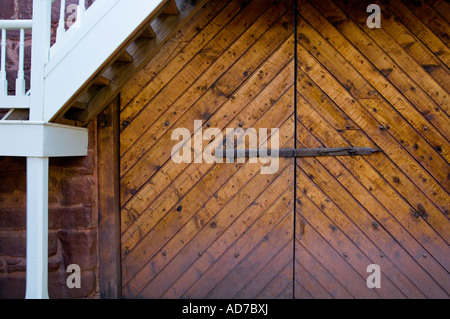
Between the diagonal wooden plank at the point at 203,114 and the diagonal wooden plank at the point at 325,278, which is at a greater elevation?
the diagonal wooden plank at the point at 203,114

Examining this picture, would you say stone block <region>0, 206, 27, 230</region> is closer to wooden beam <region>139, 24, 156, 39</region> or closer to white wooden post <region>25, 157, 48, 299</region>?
white wooden post <region>25, 157, 48, 299</region>

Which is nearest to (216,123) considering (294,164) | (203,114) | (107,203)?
(203,114)

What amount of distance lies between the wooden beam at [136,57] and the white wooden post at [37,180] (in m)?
0.46

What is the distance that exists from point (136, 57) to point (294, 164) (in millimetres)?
1397

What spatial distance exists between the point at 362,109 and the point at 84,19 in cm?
199

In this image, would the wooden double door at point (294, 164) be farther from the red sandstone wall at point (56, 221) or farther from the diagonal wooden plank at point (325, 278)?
the red sandstone wall at point (56, 221)

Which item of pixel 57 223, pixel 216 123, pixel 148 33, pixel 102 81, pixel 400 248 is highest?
pixel 148 33

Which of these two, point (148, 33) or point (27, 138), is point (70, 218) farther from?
point (148, 33)

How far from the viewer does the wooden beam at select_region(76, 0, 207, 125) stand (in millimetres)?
2330

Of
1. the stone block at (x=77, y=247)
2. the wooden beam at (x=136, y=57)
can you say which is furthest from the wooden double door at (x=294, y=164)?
the stone block at (x=77, y=247)

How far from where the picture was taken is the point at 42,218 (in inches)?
76.0

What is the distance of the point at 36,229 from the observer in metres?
1.92

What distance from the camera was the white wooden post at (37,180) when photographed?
6.26ft

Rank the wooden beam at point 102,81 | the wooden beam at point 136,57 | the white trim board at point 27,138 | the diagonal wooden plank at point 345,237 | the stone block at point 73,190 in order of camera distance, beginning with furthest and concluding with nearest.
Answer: the diagonal wooden plank at point 345,237 → the stone block at point 73,190 → the wooden beam at point 136,57 → the wooden beam at point 102,81 → the white trim board at point 27,138
